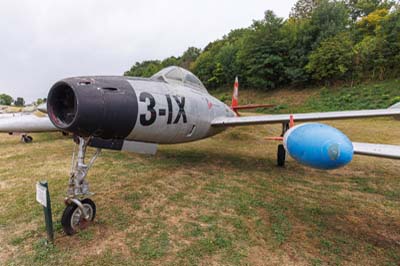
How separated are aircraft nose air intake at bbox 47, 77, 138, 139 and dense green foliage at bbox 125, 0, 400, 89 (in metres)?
28.3

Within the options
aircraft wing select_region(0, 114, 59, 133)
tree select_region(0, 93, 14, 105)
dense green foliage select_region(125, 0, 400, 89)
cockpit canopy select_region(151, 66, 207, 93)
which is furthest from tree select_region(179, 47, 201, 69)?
tree select_region(0, 93, 14, 105)

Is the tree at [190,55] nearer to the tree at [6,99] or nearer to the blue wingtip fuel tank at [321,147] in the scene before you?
the blue wingtip fuel tank at [321,147]

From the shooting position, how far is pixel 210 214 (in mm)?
3445

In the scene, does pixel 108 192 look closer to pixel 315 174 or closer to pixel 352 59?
pixel 315 174

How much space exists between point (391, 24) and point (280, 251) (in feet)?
105

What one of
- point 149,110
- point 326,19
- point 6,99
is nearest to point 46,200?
point 149,110

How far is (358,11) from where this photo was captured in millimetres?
42781

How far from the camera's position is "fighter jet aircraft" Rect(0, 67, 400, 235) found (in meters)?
1.82

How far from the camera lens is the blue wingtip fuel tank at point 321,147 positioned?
1719 millimetres

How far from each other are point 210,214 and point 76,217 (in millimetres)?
1871

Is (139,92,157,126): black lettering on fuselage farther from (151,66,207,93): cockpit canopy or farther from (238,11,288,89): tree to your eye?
(238,11,288,89): tree

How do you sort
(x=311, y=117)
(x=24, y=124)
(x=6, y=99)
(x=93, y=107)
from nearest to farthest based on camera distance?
(x=93, y=107)
(x=311, y=117)
(x=24, y=124)
(x=6, y=99)

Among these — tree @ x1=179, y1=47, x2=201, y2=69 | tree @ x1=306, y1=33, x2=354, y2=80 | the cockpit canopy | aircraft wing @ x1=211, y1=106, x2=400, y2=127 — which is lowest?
aircraft wing @ x1=211, y1=106, x2=400, y2=127

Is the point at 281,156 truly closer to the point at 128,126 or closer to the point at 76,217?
the point at 128,126
